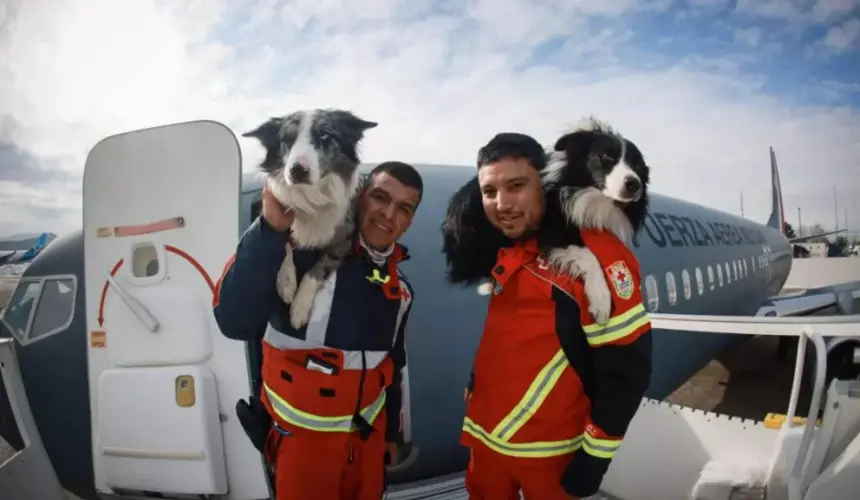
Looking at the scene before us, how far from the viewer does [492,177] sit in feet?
7.21

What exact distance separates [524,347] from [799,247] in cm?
1856

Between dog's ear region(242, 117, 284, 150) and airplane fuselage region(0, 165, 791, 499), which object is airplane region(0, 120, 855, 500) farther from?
dog's ear region(242, 117, 284, 150)

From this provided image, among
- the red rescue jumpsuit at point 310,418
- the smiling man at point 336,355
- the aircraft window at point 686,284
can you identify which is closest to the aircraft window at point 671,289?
the aircraft window at point 686,284

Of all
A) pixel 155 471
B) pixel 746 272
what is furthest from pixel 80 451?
pixel 746 272

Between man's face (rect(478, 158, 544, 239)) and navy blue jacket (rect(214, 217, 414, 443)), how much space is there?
0.50m

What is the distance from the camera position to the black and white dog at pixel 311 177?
73.0 inches

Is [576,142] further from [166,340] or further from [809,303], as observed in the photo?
[809,303]

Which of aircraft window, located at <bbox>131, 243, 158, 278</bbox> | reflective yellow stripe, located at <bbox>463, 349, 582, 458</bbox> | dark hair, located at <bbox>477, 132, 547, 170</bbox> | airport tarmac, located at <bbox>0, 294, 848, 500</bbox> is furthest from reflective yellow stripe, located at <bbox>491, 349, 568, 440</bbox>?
airport tarmac, located at <bbox>0, 294, 848, 500</bbox>

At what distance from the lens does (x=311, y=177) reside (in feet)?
6.05

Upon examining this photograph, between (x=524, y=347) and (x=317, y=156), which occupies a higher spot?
(x=317, y=156)

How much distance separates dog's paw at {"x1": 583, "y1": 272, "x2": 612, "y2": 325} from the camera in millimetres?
1970

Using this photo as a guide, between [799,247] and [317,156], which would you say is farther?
[799,247]

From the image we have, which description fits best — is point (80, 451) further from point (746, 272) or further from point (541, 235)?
point (746, 272)

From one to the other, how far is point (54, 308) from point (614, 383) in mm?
3387
